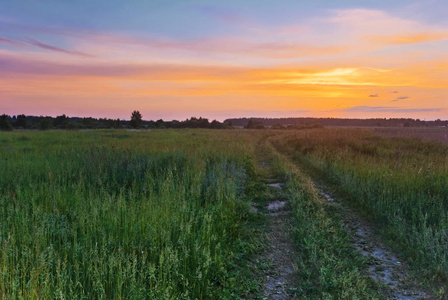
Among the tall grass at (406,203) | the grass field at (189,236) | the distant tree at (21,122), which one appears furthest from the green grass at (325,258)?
the distant tree at (21,122)

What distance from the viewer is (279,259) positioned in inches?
210

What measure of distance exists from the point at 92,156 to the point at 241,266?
27.4ft

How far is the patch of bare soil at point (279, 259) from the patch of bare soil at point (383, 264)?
1.22 metres

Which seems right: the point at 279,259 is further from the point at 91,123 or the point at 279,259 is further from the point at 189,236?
the point at 91,123

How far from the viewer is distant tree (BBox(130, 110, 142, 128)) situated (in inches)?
3285

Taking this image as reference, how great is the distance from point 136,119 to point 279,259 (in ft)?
288

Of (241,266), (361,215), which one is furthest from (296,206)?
(241,266)

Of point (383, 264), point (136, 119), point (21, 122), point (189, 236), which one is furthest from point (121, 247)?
point (21, 122)

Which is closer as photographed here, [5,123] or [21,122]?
[5,123]

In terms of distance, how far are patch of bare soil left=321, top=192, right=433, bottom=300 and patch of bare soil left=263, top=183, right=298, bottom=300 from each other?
1218 millimetres

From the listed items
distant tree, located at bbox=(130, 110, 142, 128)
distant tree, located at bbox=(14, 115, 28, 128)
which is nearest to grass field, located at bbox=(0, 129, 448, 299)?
distant tree, located at bbox=(130, 110, 142, 128)

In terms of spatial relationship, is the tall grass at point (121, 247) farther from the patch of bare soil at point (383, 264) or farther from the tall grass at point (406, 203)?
the tall grass at point (406, 203)

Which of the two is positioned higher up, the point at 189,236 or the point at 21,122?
the point at 21,122

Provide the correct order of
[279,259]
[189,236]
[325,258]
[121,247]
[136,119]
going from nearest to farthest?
[121,247]
[189,236]
[325,258]
[279,259]
[136,119]
